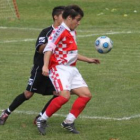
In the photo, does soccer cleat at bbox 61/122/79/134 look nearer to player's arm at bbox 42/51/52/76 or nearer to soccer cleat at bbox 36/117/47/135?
soccer cleat at bbox 36/117/47/135

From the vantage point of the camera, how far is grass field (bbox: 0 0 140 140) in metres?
8.15

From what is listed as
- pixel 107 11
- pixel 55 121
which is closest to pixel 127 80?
pixel 55 121

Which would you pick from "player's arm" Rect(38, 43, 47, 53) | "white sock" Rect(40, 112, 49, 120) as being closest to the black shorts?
"player's arm" Rect(38, 43, 47, 53)

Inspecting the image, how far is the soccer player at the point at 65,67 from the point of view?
785cm

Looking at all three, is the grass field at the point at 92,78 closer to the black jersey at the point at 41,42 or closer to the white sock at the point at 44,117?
the white sock at the point at 44,117

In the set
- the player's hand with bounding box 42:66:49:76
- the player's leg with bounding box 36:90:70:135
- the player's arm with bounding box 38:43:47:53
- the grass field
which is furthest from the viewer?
the player's arm with bounding box 38:43:47:53

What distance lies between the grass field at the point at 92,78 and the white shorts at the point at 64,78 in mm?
622

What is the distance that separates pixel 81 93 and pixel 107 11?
19.2 metres

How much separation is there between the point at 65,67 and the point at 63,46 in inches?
10.9

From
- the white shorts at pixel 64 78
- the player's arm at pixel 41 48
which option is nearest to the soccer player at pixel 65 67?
the white shorts at pixel 64 78

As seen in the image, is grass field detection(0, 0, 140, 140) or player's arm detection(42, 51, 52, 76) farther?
grass field detection(0, 0, 140, 140)

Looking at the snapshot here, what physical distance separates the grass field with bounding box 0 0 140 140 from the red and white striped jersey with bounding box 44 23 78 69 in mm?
946

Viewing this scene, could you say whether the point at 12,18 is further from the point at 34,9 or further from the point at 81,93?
the point at 81,93

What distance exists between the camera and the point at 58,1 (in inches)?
1176
